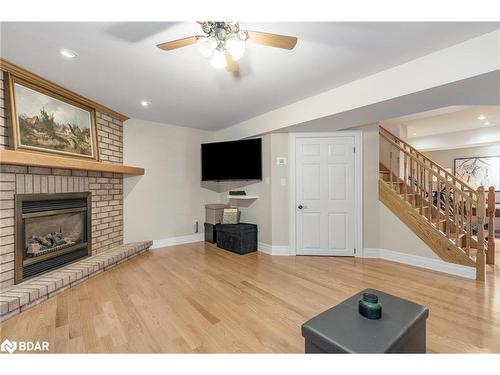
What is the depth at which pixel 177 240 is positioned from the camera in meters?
4.43

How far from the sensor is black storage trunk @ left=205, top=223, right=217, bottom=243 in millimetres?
4449

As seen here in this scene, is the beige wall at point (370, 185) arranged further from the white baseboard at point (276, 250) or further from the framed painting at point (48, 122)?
the framed painting at point (48, 122)

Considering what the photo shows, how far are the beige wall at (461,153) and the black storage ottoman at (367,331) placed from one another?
6.49 m

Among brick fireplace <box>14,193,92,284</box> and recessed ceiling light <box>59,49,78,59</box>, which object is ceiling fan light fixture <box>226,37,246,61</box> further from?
brick fireplace <box>14,193,92,284</box>

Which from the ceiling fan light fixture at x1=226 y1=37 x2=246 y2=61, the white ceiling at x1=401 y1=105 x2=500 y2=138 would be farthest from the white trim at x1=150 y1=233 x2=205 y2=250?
the white ceiling at x1=401 y1=105 x2=500 y2=138

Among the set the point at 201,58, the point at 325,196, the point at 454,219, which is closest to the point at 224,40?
the point at 201,58

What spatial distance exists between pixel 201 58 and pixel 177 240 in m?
Answer: 3.35

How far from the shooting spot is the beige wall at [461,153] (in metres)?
5.46

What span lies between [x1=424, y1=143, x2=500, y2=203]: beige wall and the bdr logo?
27.4ft

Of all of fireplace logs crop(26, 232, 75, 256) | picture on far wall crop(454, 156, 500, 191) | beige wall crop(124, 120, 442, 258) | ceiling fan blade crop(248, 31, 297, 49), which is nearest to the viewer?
ceiling fan blade crop(248, 31, 297, 49)

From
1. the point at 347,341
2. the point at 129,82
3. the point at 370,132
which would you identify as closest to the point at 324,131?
the point at 370,132

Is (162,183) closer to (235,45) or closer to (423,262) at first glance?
(235,45)
